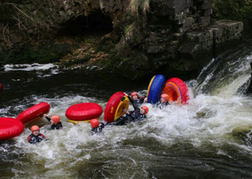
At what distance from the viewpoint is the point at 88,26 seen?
12328 millimetres

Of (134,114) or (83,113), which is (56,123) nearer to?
(83,113)

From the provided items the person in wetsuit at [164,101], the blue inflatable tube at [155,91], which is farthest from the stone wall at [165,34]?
the person in wetsuit at [164,101]

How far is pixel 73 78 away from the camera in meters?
9.71

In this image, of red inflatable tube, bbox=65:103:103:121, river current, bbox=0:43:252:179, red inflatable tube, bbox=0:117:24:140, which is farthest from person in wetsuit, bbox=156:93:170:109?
red inflatable tube, bbox=0:117:24:140

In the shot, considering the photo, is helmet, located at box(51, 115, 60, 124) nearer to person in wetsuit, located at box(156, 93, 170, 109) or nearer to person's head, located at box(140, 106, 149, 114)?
person's head, located at box(140, 106, 149, 114)

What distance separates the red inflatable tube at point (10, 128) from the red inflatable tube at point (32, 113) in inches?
8.3

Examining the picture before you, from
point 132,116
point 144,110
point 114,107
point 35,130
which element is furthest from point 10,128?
point 144,110

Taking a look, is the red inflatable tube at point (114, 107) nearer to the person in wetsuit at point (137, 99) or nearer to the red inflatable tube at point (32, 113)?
the person in wetsuit at point (137, 99)

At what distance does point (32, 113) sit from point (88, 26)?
22.5 ft

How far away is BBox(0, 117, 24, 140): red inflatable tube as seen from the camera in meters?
5.68

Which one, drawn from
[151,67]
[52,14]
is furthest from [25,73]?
[151,67]

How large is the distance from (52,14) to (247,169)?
919 cm

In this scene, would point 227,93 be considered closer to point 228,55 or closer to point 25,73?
point 228,55

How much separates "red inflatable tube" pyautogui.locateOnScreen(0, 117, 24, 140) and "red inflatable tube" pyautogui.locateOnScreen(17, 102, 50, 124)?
21cm
